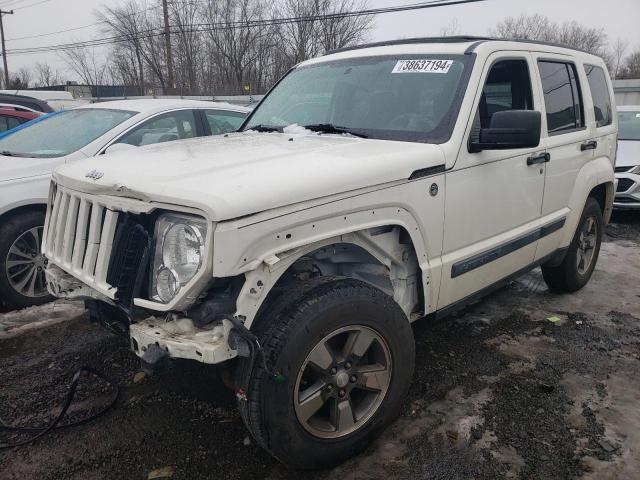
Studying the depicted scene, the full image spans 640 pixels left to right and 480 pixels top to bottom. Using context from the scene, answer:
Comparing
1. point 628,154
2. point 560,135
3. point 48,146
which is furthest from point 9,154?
point 628,154

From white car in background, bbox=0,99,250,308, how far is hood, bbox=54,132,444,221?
130cm

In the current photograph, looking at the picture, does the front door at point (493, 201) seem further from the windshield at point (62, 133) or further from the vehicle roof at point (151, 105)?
the windshield at point (62, 133)

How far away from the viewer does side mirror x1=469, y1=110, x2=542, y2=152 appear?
2809 millimetres

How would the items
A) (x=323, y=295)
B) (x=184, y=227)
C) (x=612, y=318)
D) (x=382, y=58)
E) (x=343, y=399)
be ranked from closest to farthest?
(x=184, y=227), (x=323, y=295), (x=343, y=399), (x=382, y=58), (x=612, y=318)

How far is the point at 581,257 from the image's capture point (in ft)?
16.0

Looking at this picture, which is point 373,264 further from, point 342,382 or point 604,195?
point 604,195

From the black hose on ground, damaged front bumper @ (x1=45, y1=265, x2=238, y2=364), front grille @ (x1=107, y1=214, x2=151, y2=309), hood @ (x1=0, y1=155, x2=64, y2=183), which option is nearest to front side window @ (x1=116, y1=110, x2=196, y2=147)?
hood @ (x1=0, y1=155, x2=64, y2=183)

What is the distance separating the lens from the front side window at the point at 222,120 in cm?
585

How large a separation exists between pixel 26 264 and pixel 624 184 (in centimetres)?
806

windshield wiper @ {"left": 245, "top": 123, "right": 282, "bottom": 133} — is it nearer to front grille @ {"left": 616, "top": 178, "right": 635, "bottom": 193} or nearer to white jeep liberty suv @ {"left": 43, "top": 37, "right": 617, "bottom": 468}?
white jeep liberty suv @ {"left": 43, "top": 37, "right": 617, "bottom": 468}

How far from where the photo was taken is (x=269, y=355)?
215 centimetres

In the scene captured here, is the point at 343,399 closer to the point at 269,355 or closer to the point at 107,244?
the point at 269,355

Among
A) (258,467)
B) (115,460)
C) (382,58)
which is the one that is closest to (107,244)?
(115,460)

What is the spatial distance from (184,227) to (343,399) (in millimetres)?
1102
